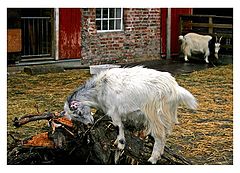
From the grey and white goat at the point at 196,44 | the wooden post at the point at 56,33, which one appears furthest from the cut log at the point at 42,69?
the grey and white goat at the point at 196,44

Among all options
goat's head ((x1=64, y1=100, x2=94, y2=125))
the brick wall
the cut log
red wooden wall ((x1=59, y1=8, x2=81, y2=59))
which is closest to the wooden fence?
the brick wall

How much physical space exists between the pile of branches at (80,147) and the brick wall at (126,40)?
762 cm

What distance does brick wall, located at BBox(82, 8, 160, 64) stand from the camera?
12727mm

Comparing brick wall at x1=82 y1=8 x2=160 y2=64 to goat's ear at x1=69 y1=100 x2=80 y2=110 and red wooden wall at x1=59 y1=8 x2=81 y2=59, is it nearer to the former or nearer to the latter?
red wooden wall at x1=59 y1=8 x2=81 y2=59

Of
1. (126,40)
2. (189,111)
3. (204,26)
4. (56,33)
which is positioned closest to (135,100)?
(189,111)

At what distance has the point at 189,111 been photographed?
319 inches

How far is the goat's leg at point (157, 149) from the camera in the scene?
16.5 feet

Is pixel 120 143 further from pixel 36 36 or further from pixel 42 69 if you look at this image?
pixel 36 36

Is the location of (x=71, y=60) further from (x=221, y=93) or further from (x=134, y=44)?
(x=221, y=93)

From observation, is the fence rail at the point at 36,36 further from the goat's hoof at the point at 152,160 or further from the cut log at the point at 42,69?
the goat's hoof at the point at 152,160

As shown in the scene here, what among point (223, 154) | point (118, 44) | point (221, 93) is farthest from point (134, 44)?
point (223, 154)

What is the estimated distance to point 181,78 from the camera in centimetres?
1130

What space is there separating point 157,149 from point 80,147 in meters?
0.75

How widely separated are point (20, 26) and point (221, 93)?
4.72m
